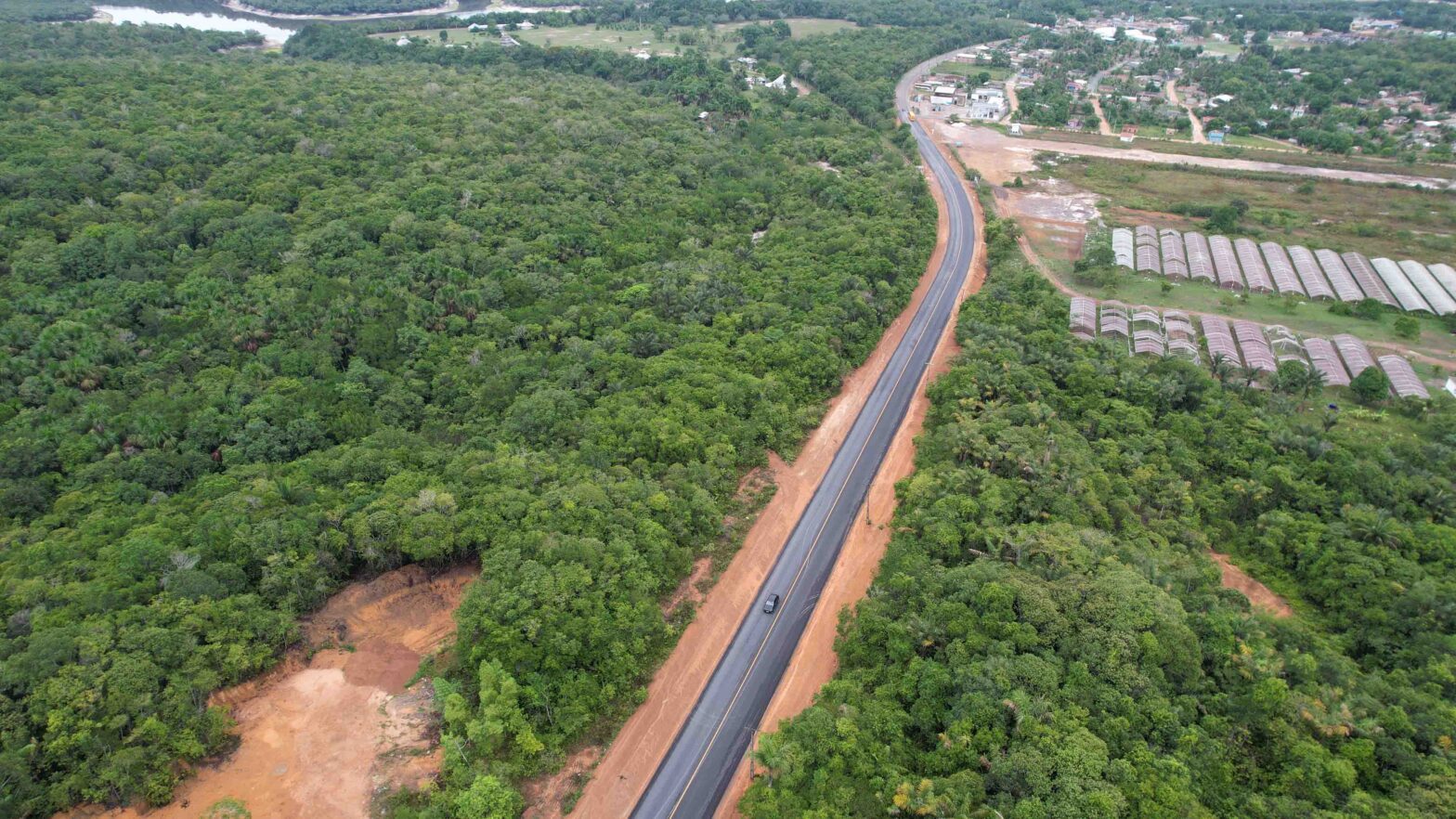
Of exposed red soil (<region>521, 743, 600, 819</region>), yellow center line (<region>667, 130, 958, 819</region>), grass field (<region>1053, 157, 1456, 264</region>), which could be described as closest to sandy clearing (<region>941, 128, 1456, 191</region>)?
grass field (<region>1053, 157, 1456, 264</region>)

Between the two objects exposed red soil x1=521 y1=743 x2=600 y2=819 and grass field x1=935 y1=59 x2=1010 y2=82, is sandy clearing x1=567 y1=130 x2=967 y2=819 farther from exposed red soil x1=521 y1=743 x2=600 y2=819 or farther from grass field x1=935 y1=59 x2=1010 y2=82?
grass field x1=935 y1=59 x2=1010 y2=82

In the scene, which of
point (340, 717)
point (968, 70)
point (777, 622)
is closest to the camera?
point (340, 717)

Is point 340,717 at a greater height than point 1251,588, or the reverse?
point 1251,588

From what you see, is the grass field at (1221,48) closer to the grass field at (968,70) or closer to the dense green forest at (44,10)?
the grass field at (968,70)

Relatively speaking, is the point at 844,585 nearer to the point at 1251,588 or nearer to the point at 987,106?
the point at 1251,588

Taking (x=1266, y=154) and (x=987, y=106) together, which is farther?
(x=987, y=106)

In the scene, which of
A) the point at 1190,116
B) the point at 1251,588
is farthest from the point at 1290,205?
the point at 1251,588

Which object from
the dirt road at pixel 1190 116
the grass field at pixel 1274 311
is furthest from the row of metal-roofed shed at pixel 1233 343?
the dirt road at pixel 1190 116

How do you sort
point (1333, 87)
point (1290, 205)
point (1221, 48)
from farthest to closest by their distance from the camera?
point (1221, 48), point (1333, 87), point (1290, 205)
